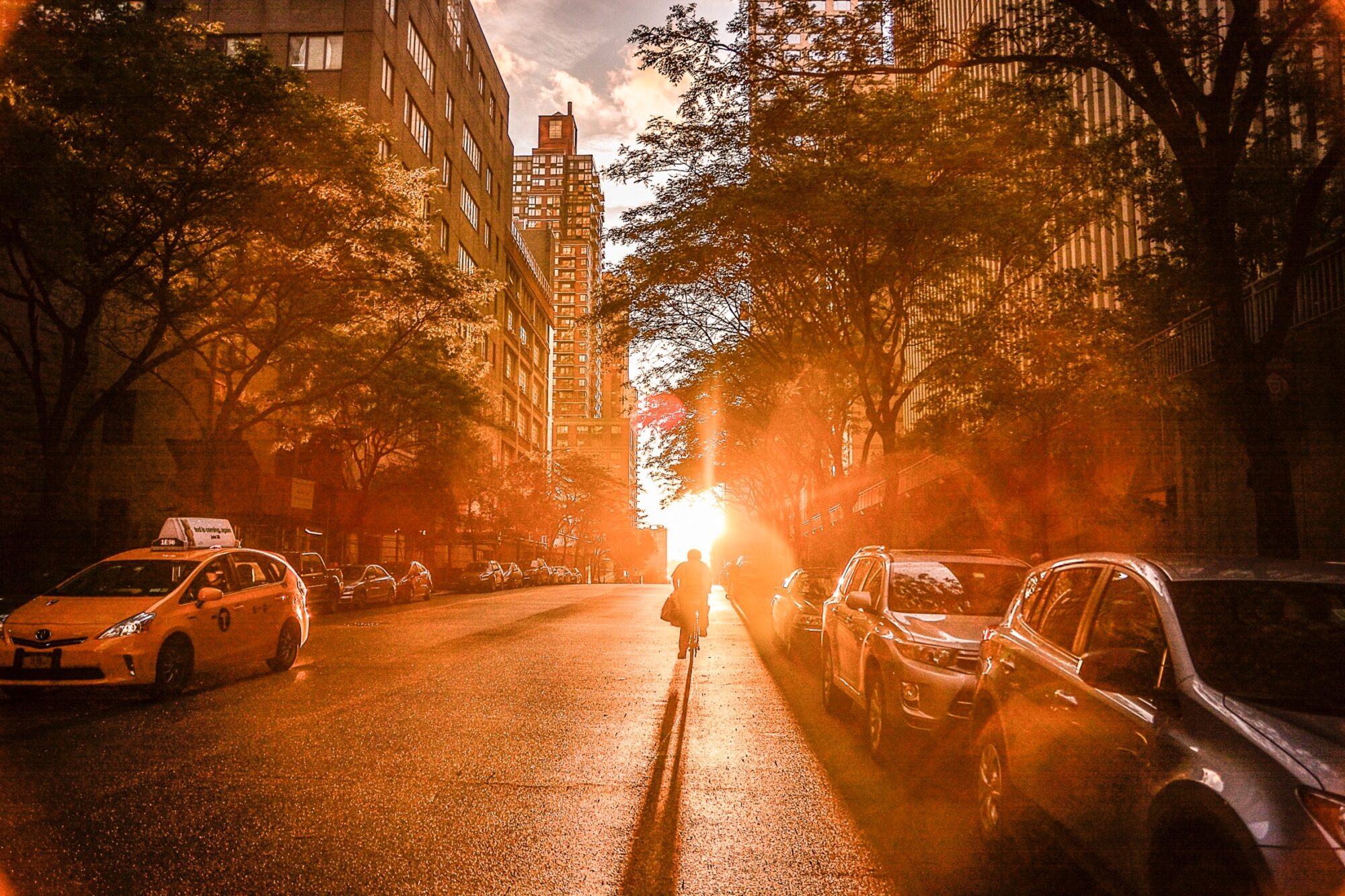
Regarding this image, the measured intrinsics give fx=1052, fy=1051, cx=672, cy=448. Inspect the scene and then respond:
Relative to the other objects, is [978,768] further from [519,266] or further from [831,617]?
[519,266]

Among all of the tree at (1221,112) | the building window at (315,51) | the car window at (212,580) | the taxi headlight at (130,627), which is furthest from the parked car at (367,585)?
the building window at (315,51)

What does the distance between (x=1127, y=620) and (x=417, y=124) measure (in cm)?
5283

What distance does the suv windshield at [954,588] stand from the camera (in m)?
8.23

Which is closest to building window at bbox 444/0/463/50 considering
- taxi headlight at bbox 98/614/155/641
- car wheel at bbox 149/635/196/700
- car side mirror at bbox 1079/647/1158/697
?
car wheel at bbox 149/635/196/700

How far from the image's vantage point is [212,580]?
11500mm

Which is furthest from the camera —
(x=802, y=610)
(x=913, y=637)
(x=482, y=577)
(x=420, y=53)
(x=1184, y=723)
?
(x=420, y=53)

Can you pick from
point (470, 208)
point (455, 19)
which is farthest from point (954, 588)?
point (455, 19)

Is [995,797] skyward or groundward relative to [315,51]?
groundward

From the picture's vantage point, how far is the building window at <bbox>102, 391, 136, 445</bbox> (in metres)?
35.9

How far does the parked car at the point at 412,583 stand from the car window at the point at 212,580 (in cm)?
2318

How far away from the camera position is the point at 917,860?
519 cm

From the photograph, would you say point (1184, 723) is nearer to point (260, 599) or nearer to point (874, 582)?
point (874, 582)

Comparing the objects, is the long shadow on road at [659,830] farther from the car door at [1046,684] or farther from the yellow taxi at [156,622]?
the yellow taxi at [156,622]

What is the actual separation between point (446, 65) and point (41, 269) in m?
42.8
